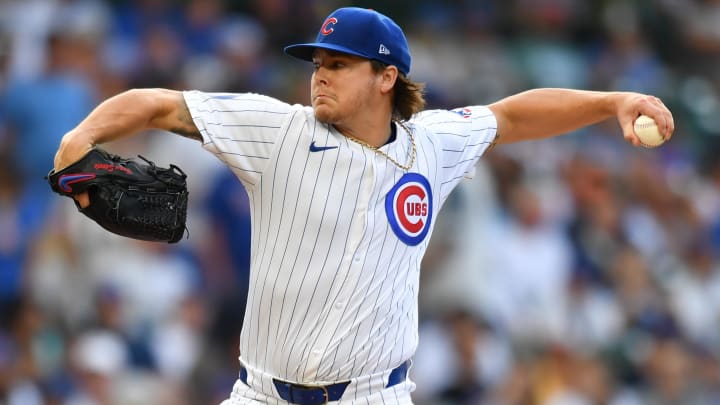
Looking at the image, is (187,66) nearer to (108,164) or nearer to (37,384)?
(37,384)

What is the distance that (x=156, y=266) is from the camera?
6.93 metres

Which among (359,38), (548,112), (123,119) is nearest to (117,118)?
(123,119)

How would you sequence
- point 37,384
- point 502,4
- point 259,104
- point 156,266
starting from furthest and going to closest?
point 502,4 < point 156,266 < point 37,384 < point 259,104

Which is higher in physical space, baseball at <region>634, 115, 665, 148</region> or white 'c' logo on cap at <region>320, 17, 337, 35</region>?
white 'c' logo on cap at <region>320, 17, 337, 35</region>

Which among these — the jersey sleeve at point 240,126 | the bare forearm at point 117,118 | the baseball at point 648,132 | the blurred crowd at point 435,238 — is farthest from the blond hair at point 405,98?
the blurred crowd at point 435,238

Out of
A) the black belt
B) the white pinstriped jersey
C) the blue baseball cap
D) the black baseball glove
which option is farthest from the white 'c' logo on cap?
the black belt

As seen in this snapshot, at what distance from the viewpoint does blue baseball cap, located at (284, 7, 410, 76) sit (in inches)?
148

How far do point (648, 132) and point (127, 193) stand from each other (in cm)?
158

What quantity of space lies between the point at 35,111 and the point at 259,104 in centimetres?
377

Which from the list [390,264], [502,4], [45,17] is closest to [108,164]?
[390,264]

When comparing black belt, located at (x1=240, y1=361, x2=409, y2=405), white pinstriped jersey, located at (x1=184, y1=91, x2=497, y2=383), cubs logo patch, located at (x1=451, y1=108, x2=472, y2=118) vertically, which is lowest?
black belt, located at (x1=240, y1=361, x2=409, y2=405)

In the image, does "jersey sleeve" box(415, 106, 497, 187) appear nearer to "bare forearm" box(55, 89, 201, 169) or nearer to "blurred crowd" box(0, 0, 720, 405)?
"bare forearm" box(55, 89, 201, 169)

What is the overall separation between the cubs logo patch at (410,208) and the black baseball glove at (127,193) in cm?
66

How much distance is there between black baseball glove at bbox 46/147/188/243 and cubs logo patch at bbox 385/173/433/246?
66 centimetres
